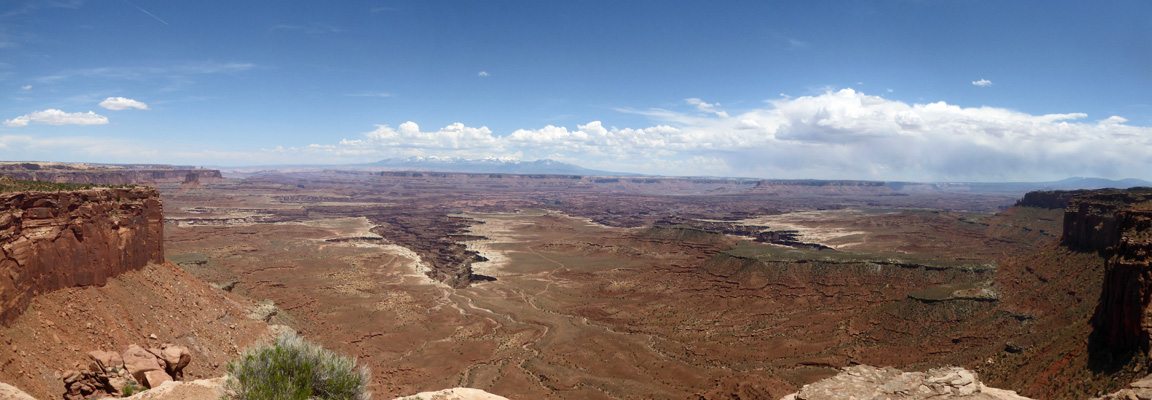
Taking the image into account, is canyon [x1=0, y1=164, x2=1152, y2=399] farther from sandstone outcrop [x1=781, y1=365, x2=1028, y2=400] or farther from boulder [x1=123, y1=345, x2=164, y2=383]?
sandstone outcrop [x1=781, y1=365, x2=1028, y2=400]

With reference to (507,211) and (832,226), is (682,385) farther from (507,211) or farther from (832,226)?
(507,211)

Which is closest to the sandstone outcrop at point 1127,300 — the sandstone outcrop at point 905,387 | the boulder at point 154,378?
the sandstone outcrop at point 905,387

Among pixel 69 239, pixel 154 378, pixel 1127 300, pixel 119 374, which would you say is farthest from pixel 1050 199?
pixel 69 239

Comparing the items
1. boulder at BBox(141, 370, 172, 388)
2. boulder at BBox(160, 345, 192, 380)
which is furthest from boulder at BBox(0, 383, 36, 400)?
boulder at BBox(160, 345, 192, 380)

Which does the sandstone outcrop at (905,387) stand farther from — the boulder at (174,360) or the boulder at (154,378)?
the boulder at (174,360)

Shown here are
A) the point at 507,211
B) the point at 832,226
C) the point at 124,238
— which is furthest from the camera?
the point at 507,211

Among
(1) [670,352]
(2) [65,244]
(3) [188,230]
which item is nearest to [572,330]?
(1) [670,352]

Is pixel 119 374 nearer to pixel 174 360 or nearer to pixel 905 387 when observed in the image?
pixel 174 360
